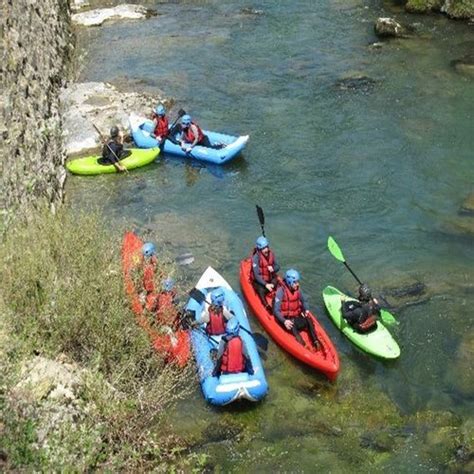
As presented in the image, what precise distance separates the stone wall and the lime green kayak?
30 cm

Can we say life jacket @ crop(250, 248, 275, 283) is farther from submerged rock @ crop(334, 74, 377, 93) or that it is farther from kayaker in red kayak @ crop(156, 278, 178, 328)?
submerged rock @ crop(334, 74, 377, 93)

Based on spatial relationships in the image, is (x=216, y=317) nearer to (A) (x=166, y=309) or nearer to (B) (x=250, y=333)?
(B) (x=250, y=333)

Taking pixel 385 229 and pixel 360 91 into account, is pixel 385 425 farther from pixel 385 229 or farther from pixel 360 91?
pixel 360 91

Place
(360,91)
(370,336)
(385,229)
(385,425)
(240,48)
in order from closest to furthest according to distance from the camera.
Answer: (385,425) < (370,336) < (385,229) < (360,91) < (240,48)

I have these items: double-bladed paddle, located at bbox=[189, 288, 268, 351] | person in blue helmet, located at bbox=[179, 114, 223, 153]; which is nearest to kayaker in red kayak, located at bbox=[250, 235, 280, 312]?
double-bladed paddle, located at bbox=[189, 288, 268, 351]

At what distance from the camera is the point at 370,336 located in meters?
9.88

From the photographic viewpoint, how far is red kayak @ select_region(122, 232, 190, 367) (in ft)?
26.9

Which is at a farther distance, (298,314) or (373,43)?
(373,43)

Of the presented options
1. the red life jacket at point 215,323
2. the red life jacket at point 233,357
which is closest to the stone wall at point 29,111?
the red life jacket at point 215,323

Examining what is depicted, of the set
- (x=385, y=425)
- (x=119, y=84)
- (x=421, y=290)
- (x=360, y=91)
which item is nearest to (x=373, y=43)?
(x=360, y=91)

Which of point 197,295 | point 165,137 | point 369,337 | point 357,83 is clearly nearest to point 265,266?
point 197,295

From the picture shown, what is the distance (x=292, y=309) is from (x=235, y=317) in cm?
86

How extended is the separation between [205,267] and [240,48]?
36.5 feet

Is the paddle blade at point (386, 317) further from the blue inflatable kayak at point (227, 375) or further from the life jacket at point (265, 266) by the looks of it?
the blue inflatable kayak at point (227, 375)
